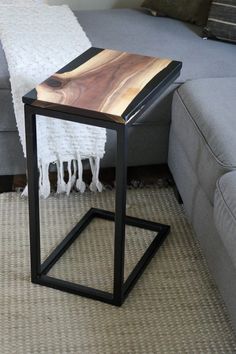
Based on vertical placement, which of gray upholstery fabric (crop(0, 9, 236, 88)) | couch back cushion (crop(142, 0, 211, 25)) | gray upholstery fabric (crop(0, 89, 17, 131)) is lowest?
gray upholstery fabric (crop(0, 89, 17, 131))

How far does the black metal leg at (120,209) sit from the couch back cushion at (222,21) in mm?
885

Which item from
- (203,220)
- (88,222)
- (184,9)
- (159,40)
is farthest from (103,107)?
(184,9)

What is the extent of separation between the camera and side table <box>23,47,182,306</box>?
49.5 inches

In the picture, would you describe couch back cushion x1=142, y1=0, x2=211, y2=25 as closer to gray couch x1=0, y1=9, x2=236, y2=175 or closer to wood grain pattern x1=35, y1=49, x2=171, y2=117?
gray couch x1=0, y1=9, x2=236, y2=175

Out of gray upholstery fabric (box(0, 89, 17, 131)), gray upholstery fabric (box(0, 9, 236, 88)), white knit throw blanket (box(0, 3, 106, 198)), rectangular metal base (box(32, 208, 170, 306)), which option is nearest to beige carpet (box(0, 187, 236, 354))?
rectangular metal base (box(32, 208, 170, 306))

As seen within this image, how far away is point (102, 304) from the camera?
147 centimetres

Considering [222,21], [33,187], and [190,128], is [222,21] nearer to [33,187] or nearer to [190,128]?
[190,128]

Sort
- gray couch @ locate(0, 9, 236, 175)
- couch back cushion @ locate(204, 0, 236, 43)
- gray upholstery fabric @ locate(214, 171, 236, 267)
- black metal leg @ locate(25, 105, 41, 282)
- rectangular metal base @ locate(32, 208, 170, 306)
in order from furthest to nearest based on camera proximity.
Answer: couch back cushion @ locate(204, 0, 236, 43)
gray couch @ locate(0, 9, 236, 175)
rectangular metal base @ locate(32, 208, 170, 306)
black metal leg @ locate(25, 105, 41, 282)
gray upholstery fabric @ locate(214, 171, 236, 267)

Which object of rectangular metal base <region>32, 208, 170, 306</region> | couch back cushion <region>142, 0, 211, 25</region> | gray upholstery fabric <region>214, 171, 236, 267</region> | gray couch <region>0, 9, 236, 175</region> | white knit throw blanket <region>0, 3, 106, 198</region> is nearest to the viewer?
gray upholstery fabric <region>214, 171, 236, 267</region>

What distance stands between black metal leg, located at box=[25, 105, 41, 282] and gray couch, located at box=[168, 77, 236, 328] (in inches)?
16.6

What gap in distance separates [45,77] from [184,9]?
2.41ft

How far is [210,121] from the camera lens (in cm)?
150

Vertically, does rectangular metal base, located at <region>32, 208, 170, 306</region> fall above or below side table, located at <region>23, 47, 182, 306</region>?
below

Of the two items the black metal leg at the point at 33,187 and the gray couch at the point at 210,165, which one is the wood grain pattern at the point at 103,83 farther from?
the gray couch at the point at 210,165
